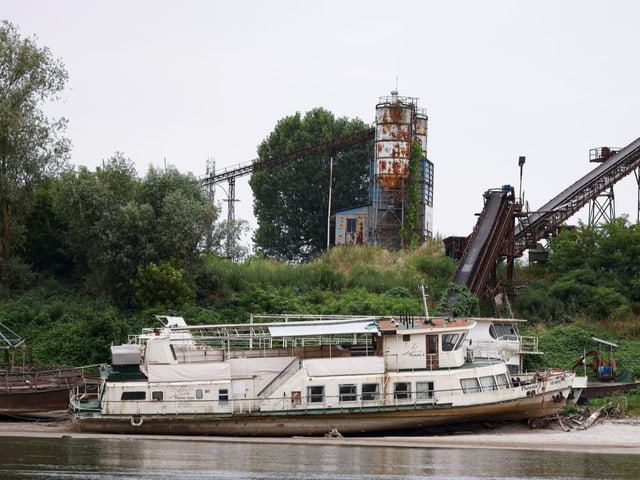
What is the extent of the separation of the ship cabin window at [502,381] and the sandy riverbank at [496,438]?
1642 millimetres

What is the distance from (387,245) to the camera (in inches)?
2921

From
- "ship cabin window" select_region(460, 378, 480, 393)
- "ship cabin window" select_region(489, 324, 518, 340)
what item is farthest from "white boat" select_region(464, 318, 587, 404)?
"ship cabin window" select_region(460, 378, 480, 393)

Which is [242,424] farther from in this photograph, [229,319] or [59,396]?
[229,319]

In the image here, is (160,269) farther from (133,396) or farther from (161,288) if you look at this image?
(133,396)

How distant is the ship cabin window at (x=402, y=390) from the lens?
42156 mm

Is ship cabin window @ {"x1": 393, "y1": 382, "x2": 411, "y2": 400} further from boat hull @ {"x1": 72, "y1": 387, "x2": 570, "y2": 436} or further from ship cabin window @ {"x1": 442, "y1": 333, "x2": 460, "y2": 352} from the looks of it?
ship cabin window @ {"x1": 442, "y1": 333, "x2": 460, "y2": 352}

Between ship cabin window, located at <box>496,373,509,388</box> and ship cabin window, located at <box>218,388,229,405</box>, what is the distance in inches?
381

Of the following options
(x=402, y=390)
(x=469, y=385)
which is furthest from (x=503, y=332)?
(x=402, y=390)

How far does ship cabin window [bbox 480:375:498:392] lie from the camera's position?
42.9 metres

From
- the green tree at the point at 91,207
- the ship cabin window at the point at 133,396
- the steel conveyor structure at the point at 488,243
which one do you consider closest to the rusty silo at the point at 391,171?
the steel conveyor structure at the point at 488,243

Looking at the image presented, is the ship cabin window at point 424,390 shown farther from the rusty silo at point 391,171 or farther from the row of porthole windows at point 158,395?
the rusty silo at point 391,171

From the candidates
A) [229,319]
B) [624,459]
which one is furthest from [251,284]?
[624,459]

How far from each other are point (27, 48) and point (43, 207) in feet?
27.6

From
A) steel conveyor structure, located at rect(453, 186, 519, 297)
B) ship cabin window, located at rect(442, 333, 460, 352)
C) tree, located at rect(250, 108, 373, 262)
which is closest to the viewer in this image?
ship cabin window, located at rect(442, 333, 460, 352)
